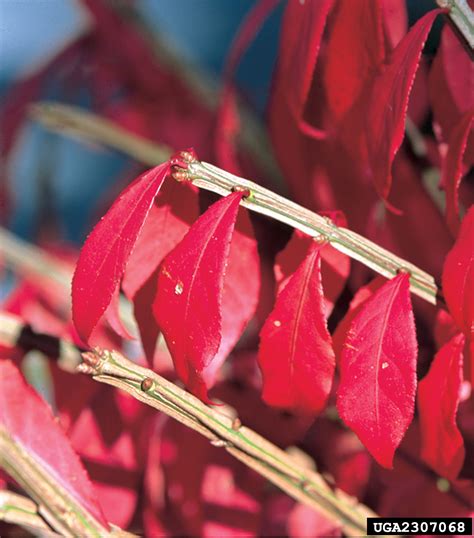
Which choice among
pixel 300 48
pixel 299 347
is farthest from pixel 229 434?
pixel 300 48

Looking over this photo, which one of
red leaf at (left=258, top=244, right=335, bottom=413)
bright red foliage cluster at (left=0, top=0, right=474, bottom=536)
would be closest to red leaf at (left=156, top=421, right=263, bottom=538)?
bright red foliage cluster at (left=0, top=0, right=474, bottom=536)

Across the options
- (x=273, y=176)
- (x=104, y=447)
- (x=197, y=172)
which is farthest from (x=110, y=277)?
(x=273, y=176)

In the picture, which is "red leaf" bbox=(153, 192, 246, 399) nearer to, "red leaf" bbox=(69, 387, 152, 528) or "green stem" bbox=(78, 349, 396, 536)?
"green stem" bbox=(78, 349, 396, 536)

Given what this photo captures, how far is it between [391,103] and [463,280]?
0.07 meters

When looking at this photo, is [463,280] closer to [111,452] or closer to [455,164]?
[455,164]

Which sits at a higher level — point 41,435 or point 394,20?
point 394,20

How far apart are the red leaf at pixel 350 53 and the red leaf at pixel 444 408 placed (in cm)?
10

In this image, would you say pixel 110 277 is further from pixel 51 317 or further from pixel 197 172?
pixel 51 317

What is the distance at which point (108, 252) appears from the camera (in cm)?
25

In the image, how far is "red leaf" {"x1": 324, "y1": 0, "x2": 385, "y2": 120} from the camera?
286mm

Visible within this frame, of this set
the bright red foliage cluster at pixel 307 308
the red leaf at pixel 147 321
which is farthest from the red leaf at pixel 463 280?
the red leaf at pixel 147 321

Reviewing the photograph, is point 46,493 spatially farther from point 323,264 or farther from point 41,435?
point 323,264

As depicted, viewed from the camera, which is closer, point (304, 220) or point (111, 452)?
point (304, 220)

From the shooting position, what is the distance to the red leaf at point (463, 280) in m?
0.25
